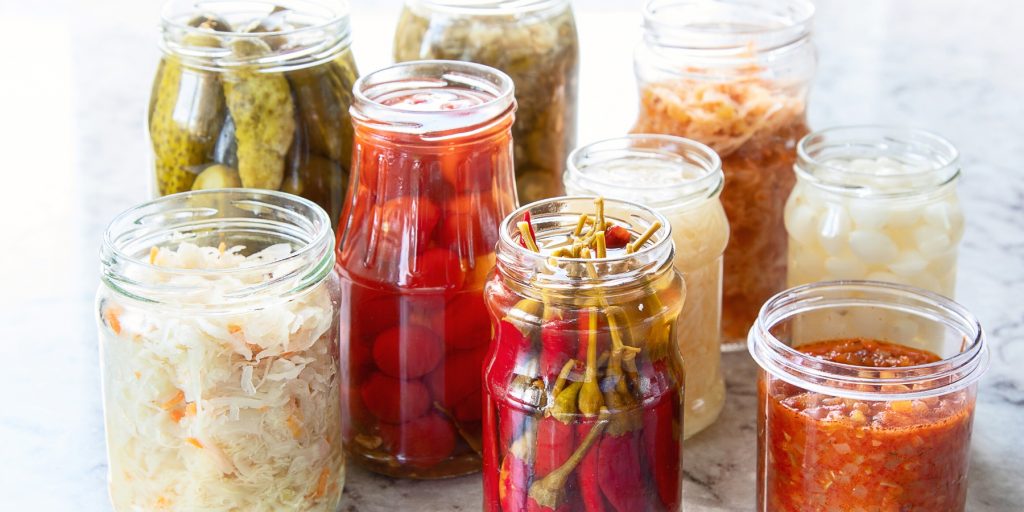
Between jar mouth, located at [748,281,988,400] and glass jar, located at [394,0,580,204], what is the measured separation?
385mm

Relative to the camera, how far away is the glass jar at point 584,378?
110 centimetres

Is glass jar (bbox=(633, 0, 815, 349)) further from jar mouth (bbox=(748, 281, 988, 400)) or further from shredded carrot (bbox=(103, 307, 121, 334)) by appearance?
shredded carrot (bbox=(103, 307, 121, 334))

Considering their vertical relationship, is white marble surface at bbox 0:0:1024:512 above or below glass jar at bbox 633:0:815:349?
below

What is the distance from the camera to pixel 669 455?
1.16 metres

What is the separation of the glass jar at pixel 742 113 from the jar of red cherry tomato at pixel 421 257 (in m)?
0.29

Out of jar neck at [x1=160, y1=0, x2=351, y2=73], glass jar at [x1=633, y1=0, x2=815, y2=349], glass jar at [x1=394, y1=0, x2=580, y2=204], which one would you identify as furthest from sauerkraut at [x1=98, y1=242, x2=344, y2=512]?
glass jar at [x1=633, y1=0, x2=815, y2=349]

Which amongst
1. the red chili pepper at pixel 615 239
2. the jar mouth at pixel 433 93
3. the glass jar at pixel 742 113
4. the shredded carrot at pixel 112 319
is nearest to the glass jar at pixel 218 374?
the shredded carrot at pixel 112 319

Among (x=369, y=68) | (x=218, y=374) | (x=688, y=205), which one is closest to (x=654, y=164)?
(x=688, y=205)

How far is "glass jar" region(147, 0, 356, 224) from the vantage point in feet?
4.55

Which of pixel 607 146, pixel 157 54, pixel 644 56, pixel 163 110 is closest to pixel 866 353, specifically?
pixel 607 146

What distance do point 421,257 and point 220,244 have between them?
Answer: 7.8 inches

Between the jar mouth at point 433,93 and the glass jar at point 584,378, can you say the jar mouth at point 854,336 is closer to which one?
the glass jar at point 584,378

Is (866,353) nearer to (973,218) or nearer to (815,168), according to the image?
(815,168)

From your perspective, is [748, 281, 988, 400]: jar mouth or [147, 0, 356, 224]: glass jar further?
[147, 0, 356, 224]: glass jar
